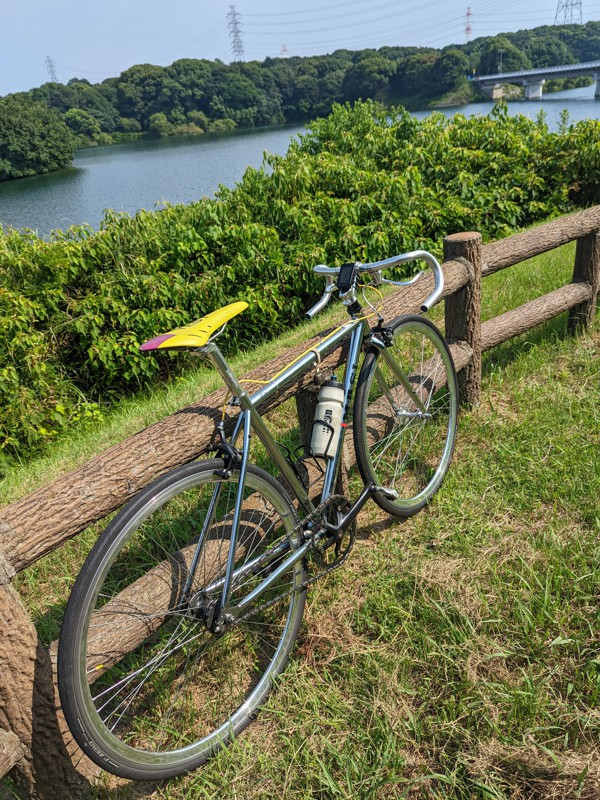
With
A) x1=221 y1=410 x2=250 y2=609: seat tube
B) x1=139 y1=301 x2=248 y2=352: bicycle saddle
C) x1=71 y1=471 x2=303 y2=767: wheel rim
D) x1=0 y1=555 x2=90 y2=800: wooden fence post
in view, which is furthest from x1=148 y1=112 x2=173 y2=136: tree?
x1=0 y1=555 x2=90 y2=800: wooden fence post

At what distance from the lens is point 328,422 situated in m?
2.22

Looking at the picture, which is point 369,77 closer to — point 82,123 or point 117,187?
point 82,123

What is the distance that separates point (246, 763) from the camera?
190 centimetres

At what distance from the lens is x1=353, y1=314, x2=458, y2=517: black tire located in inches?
108

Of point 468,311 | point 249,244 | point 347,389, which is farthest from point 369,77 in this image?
point 347,389

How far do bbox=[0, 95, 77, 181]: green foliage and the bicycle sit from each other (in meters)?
27.4

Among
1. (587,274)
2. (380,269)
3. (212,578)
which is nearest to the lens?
(212,578)

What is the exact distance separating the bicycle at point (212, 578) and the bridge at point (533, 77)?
4143cm

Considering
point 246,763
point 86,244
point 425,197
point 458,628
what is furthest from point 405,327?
point 425,197

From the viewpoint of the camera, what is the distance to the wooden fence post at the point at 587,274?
13.5ft

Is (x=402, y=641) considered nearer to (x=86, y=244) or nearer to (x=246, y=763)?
(x=246, y=763)

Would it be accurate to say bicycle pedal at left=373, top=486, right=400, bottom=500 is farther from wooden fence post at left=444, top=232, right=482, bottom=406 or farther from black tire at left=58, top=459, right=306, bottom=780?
wooden fence post at left=444, top=232, right=482, bottom=406

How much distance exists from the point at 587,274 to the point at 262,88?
48.5 meters

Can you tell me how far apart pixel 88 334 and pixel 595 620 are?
4710 mm
